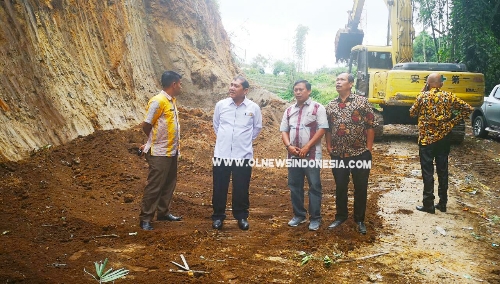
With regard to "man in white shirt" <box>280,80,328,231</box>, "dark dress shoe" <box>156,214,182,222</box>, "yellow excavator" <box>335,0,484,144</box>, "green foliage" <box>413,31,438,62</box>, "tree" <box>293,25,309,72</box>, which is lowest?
"dark dress shoe" <box>156,214,182,222</box>

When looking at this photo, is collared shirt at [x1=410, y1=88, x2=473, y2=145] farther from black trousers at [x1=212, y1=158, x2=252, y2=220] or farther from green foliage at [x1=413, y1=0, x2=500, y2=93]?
green foliage at [x1=413, y1=0, x2=500, y2=93]

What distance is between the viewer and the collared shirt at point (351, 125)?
4.51 m

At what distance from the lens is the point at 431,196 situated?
5.34 meters

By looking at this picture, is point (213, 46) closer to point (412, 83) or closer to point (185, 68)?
point (185, 68)

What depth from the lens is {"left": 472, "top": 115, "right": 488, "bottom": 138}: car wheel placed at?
1155 cm

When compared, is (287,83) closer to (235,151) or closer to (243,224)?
(235,151)

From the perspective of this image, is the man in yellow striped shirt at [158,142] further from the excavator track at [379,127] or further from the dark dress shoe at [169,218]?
the excavator track at [379,127]

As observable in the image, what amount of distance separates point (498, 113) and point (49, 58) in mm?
11019

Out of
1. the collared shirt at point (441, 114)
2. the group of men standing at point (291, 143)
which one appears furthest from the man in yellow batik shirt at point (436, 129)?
the group of men standing at point (291, 143)

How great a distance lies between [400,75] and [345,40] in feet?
19.6

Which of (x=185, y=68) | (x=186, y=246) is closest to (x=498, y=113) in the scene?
(x=185, y=68)

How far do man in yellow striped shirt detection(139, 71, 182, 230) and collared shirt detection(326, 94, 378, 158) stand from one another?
75.0 inches

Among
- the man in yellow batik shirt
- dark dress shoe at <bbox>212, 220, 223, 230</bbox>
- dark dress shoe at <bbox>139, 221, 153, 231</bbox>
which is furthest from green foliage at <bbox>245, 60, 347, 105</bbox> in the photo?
dark dress shoe at <bbox>139, 221, 153, 231</bbox>

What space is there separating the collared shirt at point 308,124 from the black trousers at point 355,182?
30 centimetres
